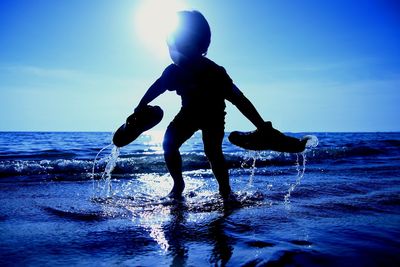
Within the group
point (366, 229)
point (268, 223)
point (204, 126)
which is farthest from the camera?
point (204, 126)

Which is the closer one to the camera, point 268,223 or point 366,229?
point 366,229

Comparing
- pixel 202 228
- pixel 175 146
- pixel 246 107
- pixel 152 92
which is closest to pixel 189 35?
pixel 152 92

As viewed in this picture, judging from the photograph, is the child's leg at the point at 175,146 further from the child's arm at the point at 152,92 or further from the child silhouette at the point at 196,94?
the child's arm at the point at 152,92

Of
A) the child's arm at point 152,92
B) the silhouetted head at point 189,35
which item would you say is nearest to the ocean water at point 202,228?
the child's arm at point 152,92

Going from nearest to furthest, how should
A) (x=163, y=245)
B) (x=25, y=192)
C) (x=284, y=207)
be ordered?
(x=163, y=245) → (x=284, y=207) → (x=25, y=192)

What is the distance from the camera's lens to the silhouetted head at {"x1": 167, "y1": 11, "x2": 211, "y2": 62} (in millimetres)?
3650

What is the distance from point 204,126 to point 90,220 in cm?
167

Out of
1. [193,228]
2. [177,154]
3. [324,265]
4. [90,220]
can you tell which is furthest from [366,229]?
[177,154]

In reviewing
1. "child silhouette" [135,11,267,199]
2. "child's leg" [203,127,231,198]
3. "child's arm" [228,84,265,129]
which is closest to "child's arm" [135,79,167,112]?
"child silhouette" [135,11,267,199]

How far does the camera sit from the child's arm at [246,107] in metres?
3.64

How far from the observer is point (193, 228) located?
8.14ft

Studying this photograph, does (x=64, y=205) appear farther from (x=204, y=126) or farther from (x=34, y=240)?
(x=204, y=126)

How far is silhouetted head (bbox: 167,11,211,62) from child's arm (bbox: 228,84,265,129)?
0.58 meters

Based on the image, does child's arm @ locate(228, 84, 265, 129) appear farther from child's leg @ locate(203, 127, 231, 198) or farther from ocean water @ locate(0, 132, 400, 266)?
ocean water @ locate(0, 132, 400, 266)
